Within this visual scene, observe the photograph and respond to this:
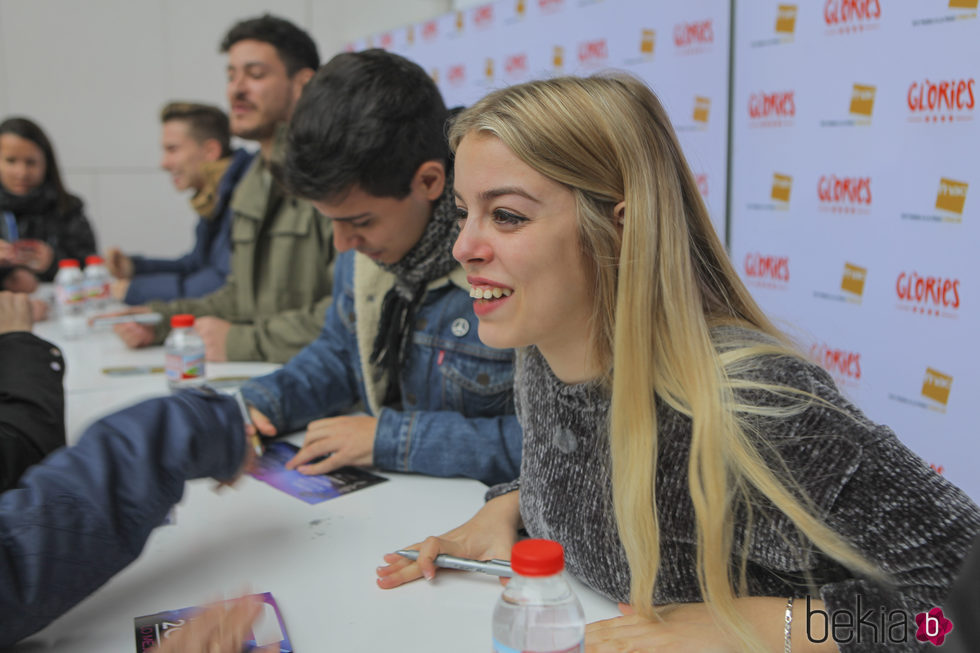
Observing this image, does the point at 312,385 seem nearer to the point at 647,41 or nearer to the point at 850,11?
the point at 850,11

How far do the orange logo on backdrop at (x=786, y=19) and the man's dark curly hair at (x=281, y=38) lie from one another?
5.24 ft

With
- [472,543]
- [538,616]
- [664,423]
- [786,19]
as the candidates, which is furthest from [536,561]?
[786,19]

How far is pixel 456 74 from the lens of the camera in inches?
162

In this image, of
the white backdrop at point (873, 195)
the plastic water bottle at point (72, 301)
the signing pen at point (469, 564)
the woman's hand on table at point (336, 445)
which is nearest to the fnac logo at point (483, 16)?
the white backdrop at point (873, 195)

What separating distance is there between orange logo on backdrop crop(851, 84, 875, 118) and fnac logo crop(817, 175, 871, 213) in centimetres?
20

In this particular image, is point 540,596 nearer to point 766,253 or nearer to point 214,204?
point 766,253

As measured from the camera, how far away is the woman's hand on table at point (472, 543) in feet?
3.36

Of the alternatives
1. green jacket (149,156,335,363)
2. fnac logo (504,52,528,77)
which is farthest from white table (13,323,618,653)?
fnac logo (504,52,528,77)

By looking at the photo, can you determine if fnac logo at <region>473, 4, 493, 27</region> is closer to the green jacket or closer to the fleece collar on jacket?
the green jacket

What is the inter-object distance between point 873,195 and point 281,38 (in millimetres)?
1980

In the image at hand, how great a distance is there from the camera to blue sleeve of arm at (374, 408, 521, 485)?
1380mm

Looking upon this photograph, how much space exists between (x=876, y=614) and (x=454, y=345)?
3.00 feet

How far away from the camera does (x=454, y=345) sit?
1.54 metres

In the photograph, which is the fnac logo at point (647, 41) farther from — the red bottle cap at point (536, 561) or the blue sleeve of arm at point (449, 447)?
the red bottle cap at point (536, 561)
